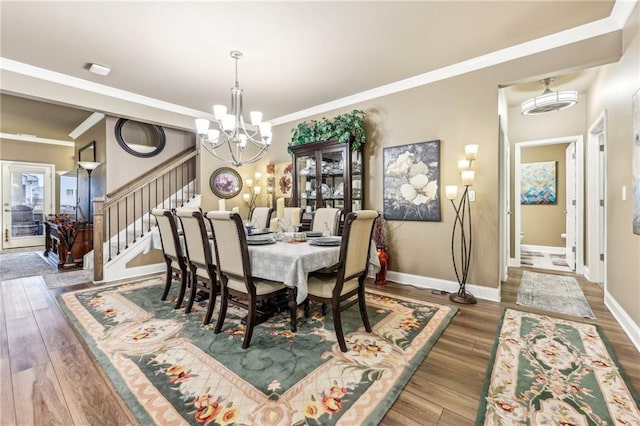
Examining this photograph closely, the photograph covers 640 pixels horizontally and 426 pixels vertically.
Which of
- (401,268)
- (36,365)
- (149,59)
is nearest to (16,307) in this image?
(36,365)

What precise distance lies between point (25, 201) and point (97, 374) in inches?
311

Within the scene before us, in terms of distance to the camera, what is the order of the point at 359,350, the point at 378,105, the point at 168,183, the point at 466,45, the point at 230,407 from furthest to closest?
the point at 168,183, the point at 378,105, the point at 466,45, the point at 359,350, the point at 230,407

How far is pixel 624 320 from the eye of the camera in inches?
95.4

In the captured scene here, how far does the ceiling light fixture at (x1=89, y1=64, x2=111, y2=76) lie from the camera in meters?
3.26

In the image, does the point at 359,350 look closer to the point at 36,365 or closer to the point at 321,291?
the point at 321,291

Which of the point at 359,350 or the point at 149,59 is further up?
the point at 149,59

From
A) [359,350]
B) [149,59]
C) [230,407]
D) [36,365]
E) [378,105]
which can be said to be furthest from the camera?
[378,105]

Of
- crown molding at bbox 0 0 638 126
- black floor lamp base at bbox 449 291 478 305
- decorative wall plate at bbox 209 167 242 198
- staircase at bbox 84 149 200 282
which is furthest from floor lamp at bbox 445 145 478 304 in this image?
staircase at bbox 84 149 200 282

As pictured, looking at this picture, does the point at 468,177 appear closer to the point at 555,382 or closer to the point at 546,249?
the point at 555,382

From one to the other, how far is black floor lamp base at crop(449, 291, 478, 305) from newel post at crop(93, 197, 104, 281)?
4611mm

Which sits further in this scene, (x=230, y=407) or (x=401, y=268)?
(x=401, y=268)

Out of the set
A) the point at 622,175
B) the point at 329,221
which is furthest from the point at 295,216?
the point at 622,175

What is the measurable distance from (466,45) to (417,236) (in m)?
2.21

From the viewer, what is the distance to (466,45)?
9.59 feet
